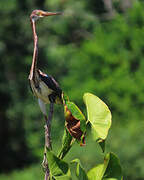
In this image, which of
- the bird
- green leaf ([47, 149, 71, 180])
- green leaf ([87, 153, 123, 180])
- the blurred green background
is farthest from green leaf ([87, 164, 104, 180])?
the blurred green background

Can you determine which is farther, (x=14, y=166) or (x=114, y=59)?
(x=14, y=166)

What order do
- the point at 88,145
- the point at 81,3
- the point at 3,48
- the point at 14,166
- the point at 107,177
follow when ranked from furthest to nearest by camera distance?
the point at 81,3 < the point at 14,166 < the point at 3,48 < the point at 88,145 < the point at 107,177

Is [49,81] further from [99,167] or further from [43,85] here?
[99,167]

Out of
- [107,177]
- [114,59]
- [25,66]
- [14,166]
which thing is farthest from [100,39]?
[107,177]

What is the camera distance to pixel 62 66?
17656 mm

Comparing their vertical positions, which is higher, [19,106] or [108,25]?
[108,25]

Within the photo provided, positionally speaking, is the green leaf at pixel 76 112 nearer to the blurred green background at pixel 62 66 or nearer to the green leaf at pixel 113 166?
the green leaf at pixel 113 166

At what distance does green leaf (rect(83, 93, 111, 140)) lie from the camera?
1828mm

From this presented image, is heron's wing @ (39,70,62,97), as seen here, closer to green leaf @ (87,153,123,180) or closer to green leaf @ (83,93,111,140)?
green leaf @ (83,93,111,140)

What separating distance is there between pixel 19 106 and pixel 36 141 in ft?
4.26

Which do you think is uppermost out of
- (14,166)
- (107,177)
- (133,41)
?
(107,177)

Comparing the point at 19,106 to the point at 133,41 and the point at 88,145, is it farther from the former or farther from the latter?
the point at 88,145

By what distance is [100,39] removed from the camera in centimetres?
1555

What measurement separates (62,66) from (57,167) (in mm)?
15864
